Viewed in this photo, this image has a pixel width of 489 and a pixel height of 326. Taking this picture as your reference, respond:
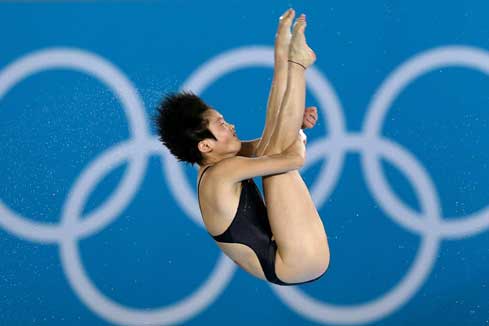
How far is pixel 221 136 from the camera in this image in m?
3.48

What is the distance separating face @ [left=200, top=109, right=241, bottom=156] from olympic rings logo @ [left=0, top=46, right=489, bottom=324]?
1544mm

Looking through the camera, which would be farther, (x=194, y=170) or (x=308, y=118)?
(x=194, y=170)

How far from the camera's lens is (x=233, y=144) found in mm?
3520

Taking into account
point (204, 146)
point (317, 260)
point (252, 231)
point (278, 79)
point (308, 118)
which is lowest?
point (317, 260)

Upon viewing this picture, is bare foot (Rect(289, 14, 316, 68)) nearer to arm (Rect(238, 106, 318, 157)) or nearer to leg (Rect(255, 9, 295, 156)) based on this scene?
leg (Rect(255, 9, 295, 156))

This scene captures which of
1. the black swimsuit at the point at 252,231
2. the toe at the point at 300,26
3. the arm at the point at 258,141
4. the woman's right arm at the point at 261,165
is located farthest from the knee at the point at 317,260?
the toe at the point at 300,26

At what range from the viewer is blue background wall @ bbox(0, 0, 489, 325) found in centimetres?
502

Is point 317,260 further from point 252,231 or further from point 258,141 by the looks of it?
point 258,141

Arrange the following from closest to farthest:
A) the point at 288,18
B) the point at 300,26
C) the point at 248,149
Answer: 1. the point at 300,26
2. the point at 288,18
3. the point at 248,149

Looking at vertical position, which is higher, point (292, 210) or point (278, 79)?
point (278, 79)

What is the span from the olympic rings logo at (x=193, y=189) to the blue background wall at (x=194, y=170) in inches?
0.5

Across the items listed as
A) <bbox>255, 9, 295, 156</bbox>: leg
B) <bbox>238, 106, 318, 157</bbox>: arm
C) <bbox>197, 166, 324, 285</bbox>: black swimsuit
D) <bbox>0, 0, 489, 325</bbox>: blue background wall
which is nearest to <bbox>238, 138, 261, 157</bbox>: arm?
<bbox>238, 106, 318, 157</bbox>: arm

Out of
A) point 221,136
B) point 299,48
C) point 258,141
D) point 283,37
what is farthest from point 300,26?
point 258,141

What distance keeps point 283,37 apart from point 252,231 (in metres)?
0.82
